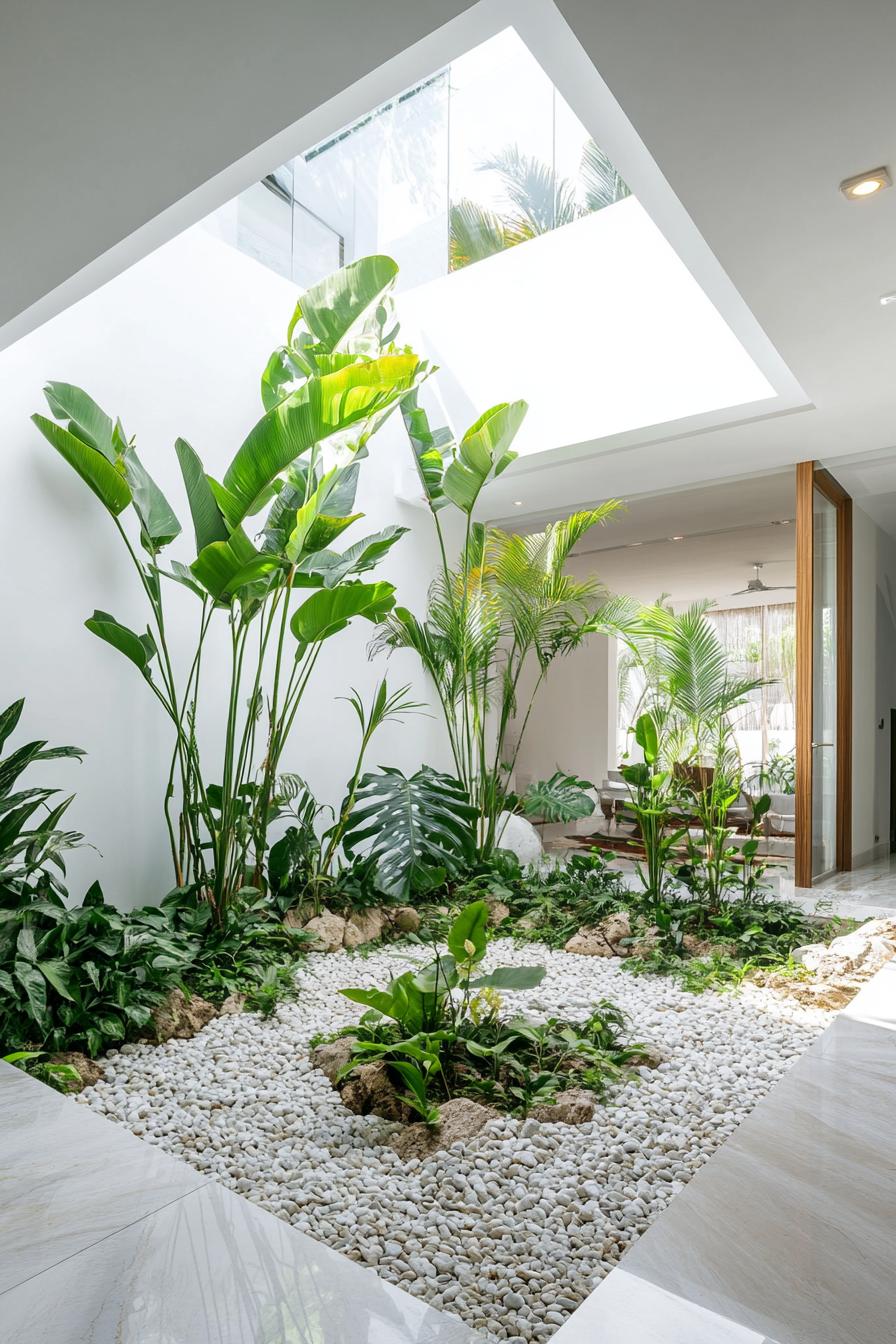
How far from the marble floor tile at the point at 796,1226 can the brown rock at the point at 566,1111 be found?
1.56ft

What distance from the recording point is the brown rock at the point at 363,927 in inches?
160

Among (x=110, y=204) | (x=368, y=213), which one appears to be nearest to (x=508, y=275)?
(x=368, y=213)

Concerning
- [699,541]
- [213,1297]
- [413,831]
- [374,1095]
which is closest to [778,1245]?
[213,1297]

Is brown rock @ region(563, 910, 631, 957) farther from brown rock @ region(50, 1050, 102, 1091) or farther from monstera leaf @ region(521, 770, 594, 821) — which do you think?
brown rock @ region(50, 1050, 102, 1091)

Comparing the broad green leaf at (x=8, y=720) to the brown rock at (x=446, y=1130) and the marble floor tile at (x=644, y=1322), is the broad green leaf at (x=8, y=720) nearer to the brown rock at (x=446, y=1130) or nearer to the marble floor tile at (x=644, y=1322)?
the brown rock at (x=446, y=1130)

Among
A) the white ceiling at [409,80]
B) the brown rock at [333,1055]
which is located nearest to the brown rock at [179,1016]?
the brown rock at [333,1055]

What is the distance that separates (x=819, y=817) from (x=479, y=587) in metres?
2.74

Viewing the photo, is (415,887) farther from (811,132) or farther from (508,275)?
(508,275)

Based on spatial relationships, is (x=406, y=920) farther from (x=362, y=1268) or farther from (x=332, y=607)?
(x=362, y=1268)

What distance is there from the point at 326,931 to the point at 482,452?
2705mm

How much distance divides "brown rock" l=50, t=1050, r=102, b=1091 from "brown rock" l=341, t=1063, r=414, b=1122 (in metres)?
0.81

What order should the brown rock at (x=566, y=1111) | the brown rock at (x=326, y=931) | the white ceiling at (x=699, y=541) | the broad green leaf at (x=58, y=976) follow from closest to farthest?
the brown rock at (x=566, y=1111), the broad green leaf at (x=58, y=976), the brown rock at (x=326, y=931), the white ceiling at (x=699, y=541)

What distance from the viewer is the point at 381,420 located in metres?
4.06

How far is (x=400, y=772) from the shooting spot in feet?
16.1
